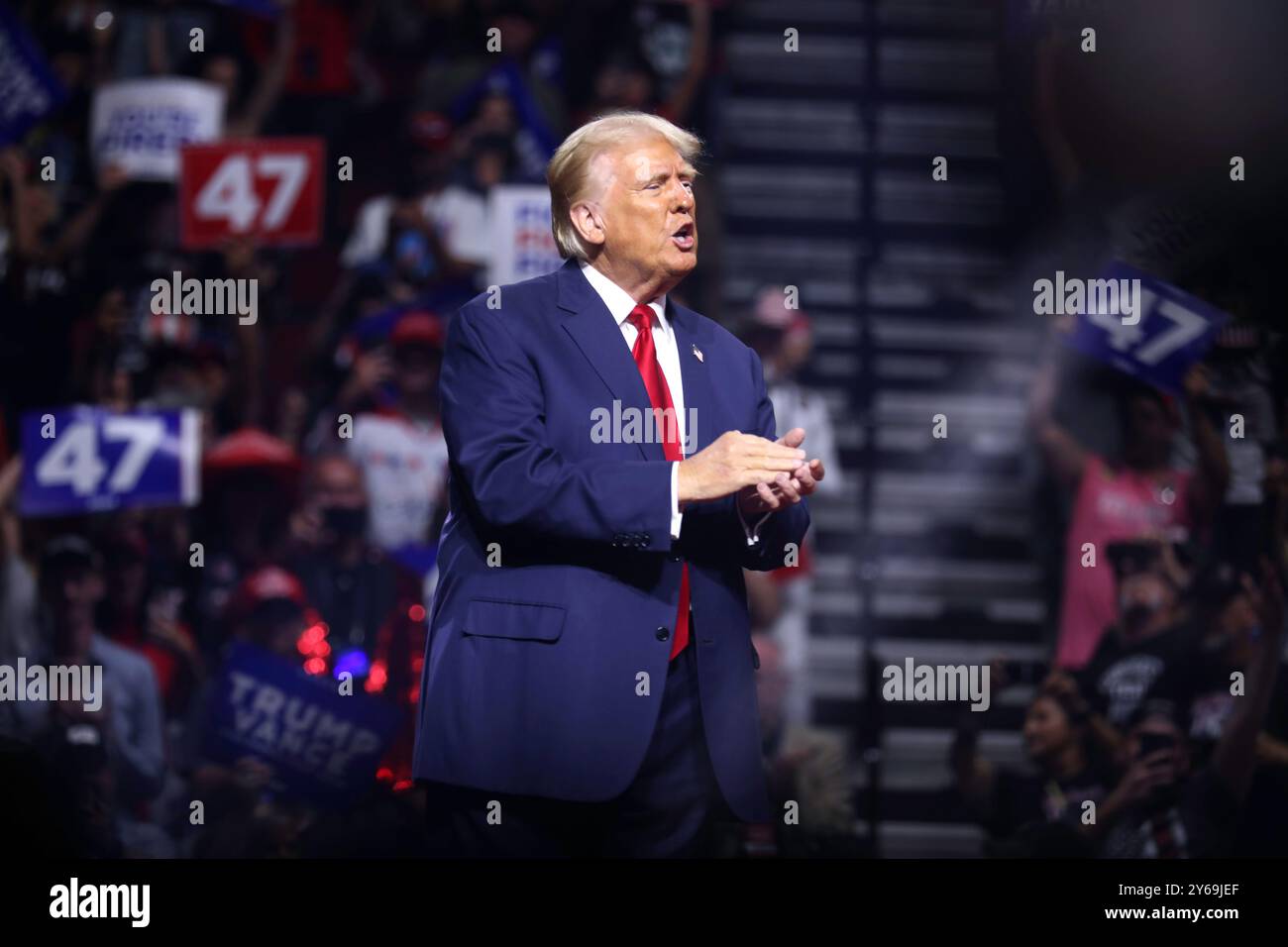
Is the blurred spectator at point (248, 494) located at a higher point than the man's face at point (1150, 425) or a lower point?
lower

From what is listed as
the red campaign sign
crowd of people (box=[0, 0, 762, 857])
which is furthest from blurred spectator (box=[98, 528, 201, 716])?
the red campaign sign

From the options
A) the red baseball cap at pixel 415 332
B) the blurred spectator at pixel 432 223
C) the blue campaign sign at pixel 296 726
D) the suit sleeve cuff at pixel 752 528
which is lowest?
the blue campaign sign at pixel 296 726

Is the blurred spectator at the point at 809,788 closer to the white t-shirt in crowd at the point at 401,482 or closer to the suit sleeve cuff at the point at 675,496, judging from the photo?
the white t-shirt in crowd at the point at 401,482

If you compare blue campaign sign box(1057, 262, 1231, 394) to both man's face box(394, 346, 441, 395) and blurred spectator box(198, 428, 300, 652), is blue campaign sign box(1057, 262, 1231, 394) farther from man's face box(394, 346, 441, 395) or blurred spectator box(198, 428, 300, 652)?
blurred spectator box(198, 428, 300, 652)

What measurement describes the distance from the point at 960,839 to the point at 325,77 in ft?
13.3

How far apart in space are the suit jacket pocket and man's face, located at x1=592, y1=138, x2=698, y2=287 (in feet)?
1.68

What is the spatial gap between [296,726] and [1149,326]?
2639 mm

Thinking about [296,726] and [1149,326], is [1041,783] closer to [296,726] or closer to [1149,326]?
[1149,326]

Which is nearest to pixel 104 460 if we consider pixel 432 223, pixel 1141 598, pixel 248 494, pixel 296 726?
pixel 248 494

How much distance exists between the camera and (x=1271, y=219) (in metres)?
5.15

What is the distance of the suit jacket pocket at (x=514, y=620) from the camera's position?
92.1 inches

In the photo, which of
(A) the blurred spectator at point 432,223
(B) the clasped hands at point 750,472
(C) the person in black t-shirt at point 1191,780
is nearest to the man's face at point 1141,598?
(C) the person in black t-shirt at point 1191,780

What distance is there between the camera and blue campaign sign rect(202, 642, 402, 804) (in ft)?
14.7

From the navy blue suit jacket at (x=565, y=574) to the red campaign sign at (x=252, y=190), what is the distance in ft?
12.3
